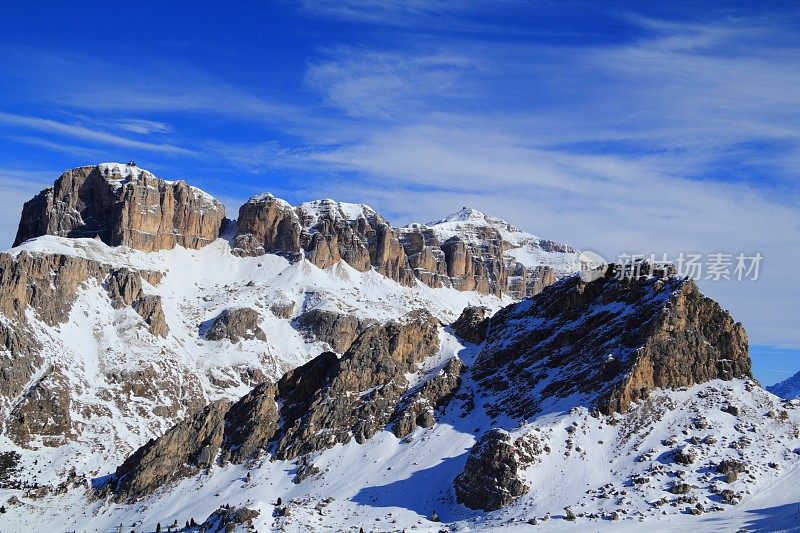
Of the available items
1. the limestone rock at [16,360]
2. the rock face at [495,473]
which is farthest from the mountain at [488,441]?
the limestone rock at [16,360]

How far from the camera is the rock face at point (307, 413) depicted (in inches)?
5792

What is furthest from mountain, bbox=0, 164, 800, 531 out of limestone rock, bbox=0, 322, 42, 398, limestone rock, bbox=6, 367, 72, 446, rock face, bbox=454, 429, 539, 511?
limestone rock, bbox=0, 322, 42, 398

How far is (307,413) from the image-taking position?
151125 mm

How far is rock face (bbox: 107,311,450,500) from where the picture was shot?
14712 cm

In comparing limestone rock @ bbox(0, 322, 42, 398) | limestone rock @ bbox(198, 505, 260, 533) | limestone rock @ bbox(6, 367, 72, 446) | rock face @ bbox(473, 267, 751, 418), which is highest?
rock face @ bbox(473, 267, 751, 418)

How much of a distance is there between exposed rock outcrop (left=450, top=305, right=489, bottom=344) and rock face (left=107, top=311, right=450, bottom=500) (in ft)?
43.2

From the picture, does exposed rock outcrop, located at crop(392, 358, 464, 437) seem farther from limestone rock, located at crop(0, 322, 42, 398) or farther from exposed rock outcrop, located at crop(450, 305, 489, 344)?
limestone rock, located at crop(0, 322, 42, 398)

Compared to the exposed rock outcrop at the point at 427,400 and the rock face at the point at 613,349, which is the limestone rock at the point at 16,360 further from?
the rock face at the point at 613,349

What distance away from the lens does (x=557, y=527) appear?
110938mm

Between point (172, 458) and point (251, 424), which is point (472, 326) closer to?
point (251, 424)

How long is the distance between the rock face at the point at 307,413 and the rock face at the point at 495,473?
21959 mm

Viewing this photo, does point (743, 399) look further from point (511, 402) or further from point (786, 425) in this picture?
point (511, 402)

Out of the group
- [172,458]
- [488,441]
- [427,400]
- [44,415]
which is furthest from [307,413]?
[44,415]

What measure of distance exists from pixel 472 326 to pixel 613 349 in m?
40.7
